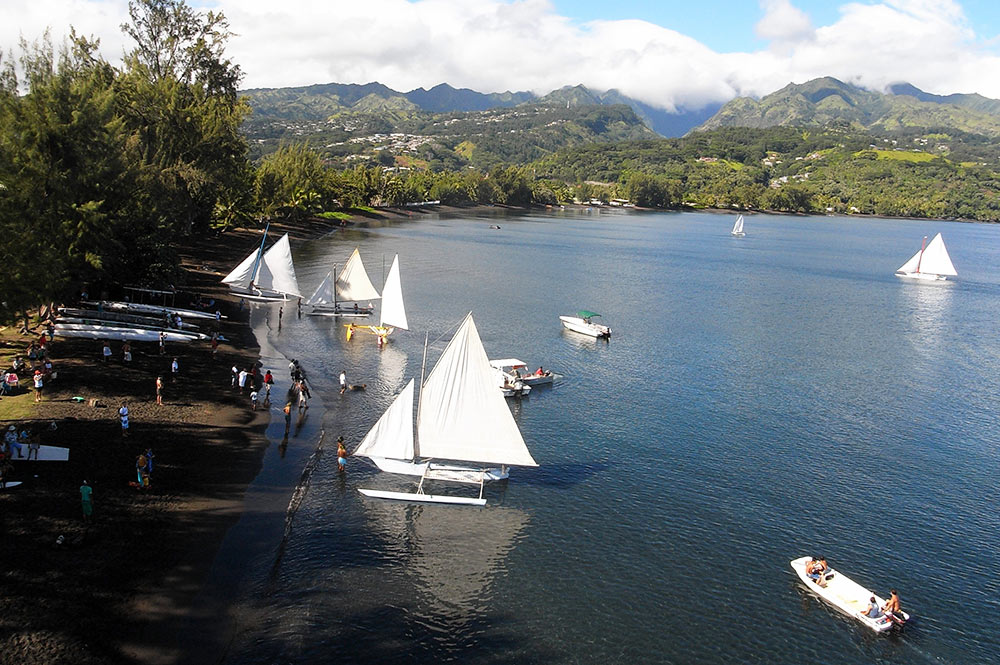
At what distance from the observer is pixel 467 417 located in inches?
1523

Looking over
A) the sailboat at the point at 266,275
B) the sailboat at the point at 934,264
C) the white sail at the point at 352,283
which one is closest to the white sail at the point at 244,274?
the sailboat at the point at 266,275

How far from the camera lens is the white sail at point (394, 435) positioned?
38688 mm

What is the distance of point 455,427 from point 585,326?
125ft

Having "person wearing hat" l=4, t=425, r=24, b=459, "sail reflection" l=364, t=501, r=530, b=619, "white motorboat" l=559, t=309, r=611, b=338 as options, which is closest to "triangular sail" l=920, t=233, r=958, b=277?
"white motorboat" l=559, t=309, r=611, b=338

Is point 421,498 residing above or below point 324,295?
below

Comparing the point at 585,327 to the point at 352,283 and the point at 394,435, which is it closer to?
the point at 352,283

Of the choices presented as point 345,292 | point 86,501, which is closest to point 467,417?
point 86,501

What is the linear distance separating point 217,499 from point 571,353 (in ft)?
131

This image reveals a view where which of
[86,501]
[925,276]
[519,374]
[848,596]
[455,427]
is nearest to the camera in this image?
[86,501]

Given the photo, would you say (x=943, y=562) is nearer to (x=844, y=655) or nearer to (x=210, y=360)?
(x=844, y=655)

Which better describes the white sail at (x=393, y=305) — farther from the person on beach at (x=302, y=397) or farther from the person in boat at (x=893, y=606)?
the person in boat at (x=893, y=606)

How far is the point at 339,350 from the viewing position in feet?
207

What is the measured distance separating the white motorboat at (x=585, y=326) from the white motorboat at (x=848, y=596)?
43003 millimetres

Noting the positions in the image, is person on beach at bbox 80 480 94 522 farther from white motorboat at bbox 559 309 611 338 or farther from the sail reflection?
white motorboat at bbox 559 309 611 338
